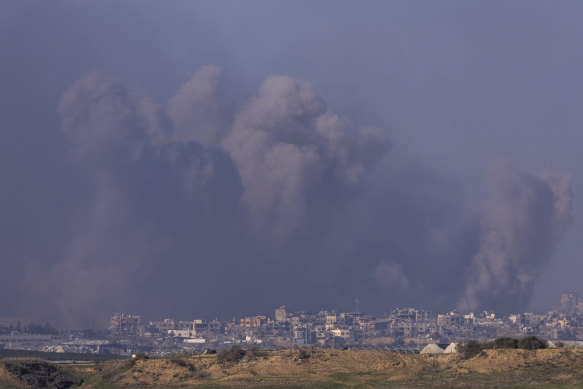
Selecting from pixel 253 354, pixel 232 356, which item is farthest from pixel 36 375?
pixel 253 354

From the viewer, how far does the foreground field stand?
309 ft

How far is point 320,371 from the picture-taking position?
10056 centimetres

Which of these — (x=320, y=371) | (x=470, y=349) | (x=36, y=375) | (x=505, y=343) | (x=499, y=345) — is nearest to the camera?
(x=320, y=371)

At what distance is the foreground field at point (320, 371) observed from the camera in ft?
309

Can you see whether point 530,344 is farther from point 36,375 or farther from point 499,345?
point 36,375

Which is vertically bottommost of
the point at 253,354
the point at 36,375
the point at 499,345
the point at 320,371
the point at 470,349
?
the point at 320,371

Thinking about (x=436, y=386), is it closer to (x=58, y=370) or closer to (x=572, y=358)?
(x=572, y=358)

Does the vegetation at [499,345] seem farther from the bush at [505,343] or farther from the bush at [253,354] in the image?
the bush at [253,354]

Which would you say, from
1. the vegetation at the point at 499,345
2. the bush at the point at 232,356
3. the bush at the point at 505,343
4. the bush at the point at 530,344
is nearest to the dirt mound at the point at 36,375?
the bush at the point at 232,356

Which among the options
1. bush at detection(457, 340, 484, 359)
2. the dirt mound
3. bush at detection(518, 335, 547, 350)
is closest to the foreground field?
the dirt mound

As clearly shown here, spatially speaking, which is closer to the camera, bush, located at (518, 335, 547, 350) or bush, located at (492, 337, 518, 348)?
bush, located at (518, 335, 547, 350)

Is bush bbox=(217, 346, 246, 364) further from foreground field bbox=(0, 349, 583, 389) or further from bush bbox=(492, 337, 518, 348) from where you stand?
bush bbox=(492, 337, 518, 348)

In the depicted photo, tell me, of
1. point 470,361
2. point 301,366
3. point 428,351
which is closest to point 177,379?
point 301,366

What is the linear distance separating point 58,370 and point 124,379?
909cm
